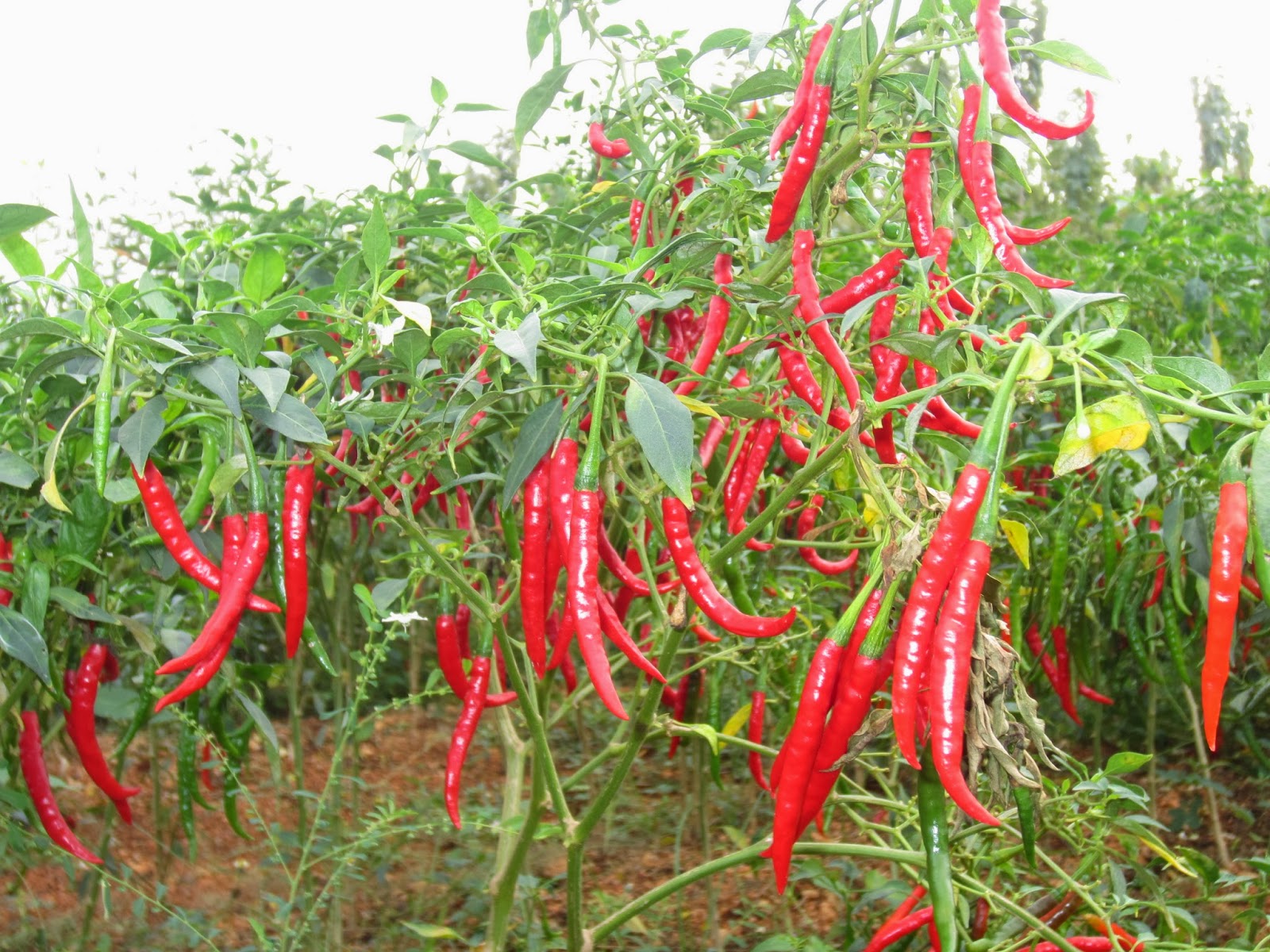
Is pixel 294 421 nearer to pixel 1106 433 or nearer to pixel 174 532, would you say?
pixel 174 532

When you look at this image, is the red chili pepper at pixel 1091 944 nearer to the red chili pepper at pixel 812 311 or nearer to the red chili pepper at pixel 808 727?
the red chili pepper at pixel 808 727

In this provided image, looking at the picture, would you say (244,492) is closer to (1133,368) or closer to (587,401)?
(587,401)

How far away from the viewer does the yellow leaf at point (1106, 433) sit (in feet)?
3.85

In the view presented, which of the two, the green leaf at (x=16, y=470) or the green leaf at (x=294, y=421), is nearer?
the green leaf at (x=294, y=421)

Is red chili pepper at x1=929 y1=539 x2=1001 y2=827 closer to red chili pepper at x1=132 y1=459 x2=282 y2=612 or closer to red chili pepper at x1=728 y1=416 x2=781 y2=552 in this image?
red chili pepper at x1=728 y1=416 x2=781 y2=552

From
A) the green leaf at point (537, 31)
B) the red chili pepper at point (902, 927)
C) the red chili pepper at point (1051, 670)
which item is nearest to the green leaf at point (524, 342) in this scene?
the green leaf at point (537, 31)

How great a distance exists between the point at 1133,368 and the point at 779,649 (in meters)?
1.62

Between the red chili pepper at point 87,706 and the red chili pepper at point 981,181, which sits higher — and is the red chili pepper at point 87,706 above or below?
below

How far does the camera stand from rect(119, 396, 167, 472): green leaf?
145 centimetres

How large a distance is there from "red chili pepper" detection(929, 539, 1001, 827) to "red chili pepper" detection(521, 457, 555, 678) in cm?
67

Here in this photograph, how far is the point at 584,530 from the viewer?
1.46m

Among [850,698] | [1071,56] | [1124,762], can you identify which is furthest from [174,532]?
[1124,762]

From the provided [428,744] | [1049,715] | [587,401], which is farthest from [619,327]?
[428,744]

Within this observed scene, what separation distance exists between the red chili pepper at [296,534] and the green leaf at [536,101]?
0.70m
